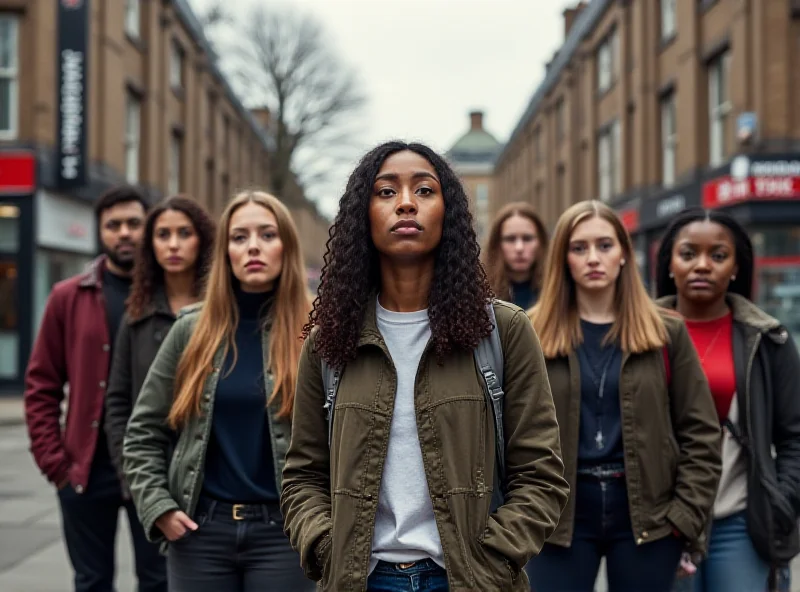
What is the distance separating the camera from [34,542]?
7027 millimetres

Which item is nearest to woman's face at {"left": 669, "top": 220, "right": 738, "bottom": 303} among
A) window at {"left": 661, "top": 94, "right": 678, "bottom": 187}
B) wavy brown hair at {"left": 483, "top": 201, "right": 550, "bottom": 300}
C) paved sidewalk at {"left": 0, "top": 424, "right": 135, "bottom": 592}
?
wavy brown hair at {"left": 483, "top": 201, "right": 550, "bottom": 300}

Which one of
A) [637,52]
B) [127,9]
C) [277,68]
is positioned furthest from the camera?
[277,68]

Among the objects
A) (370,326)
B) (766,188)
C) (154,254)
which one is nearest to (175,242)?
(154,254)

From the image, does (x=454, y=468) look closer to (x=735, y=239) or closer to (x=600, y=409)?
(x=600, y=409)

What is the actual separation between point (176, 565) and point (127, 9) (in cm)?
2282

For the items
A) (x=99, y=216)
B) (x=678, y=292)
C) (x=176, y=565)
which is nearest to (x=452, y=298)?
(x=176, y=565)

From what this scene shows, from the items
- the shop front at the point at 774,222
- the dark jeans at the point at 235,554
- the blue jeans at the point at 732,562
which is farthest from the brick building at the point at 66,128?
the blue jeans at the point at 732,562

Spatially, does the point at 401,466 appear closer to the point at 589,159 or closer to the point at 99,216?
the point at 99,216

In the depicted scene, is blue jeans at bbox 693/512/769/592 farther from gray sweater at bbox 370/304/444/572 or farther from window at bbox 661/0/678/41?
window at bbox 661/0/678/41

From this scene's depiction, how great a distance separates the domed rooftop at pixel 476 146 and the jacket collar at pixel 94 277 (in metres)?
85.9

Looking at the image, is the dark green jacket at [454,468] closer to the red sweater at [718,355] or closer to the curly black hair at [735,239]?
the red sweater at [718,355]

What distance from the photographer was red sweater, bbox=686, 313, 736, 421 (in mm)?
3658

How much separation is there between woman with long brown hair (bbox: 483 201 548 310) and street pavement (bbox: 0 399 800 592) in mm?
1925

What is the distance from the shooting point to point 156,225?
13.8 feet
